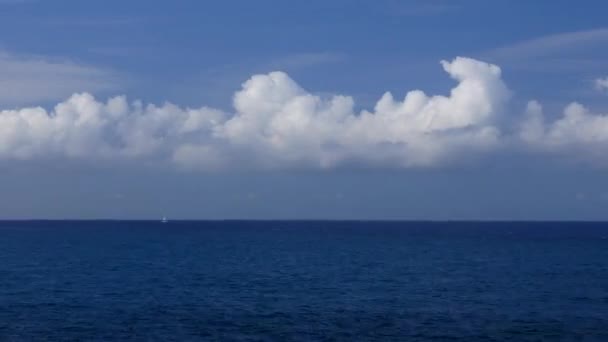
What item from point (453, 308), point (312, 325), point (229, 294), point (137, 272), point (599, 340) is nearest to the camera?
point (599, 340)

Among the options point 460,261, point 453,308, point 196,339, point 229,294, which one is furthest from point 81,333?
point 460,261

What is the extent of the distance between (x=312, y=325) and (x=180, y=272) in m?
52.3

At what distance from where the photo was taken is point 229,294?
83.8 metres

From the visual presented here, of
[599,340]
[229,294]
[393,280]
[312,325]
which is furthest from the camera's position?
[393,280]

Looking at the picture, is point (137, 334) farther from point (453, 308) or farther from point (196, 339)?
point (453, 308)

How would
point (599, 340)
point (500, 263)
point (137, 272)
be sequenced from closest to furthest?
point (599, 340) → point (137, 272) → point (500, 263)

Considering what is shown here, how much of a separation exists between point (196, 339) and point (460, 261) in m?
86.3

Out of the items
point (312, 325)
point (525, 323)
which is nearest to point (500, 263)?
point (525, 323)

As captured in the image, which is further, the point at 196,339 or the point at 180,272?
the point at 180,272

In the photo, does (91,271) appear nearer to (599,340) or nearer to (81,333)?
(81,333)

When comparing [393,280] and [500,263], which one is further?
[500,263]

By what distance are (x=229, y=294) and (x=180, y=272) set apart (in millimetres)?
29717

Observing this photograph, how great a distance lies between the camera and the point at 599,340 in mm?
57375

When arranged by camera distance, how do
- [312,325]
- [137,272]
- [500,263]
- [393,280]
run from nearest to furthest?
[312,325] → [393,280] → [137,272] → [500,263]
